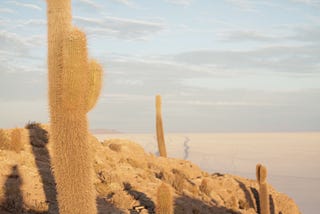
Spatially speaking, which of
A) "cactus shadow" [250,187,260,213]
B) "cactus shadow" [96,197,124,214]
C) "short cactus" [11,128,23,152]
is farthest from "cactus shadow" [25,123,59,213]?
"cactus shadow" [250,187,260,213]

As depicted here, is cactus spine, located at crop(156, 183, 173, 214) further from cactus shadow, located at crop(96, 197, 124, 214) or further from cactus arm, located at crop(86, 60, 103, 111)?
cactus arm, located at crop(86, 60, 103, 111)

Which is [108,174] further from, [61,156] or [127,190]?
[61,156]

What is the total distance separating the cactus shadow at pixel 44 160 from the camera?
15.1m

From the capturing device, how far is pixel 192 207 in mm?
19234

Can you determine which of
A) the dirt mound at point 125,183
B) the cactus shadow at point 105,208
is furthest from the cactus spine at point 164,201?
the dirt mound at point 125,183

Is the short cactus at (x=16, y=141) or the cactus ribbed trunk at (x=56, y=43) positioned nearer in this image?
the cactus ribbed trunk at (x=56, y=43)

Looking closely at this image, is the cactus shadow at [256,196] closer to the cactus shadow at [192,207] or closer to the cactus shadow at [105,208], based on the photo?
the cactus shadow at [192,207]

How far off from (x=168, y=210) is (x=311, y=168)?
147 ft

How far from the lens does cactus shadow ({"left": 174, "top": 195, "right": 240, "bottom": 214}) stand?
1825 centimetres

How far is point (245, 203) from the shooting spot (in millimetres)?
25797

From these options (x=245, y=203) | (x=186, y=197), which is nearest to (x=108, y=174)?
(x=186, y=197)

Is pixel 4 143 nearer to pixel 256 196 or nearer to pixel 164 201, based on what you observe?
pixel 164 201

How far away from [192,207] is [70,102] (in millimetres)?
10790

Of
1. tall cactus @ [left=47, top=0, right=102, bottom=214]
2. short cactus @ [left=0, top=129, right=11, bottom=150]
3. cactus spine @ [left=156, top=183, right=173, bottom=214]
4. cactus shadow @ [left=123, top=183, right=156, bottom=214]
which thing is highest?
tall cactus @ [left=47, top=0, right=102, bottom=214]
